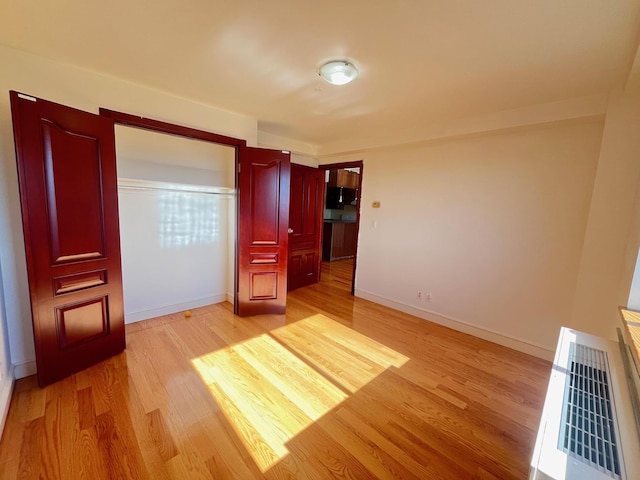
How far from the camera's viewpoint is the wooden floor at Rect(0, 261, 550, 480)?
1.41m

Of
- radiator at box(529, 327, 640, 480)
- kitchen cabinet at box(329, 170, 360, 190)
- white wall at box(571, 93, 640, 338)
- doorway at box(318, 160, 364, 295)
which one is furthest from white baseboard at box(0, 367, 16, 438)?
kitchen cabinet at box(329, 170, 360, 190)

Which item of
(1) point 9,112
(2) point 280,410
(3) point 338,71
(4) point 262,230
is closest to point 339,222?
(4) point 262,230

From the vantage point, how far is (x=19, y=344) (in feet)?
6.62

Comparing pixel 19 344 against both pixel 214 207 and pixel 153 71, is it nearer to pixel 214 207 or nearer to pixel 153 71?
pixel 214 207

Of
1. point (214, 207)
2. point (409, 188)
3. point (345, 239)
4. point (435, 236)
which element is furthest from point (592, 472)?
point (345, 239)

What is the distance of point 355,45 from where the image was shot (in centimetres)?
166

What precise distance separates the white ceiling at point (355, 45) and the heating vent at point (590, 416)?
1.69 meters

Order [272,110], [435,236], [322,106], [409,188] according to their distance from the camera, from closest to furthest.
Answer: [322,106] < [272,110] < [435,236] < [409,188]

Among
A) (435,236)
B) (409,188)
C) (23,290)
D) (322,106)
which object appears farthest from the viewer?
(409,188)

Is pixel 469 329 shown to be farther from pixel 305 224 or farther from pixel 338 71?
pixel 338 71

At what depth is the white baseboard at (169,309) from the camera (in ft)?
9.54

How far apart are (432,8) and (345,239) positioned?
5855 millimetres

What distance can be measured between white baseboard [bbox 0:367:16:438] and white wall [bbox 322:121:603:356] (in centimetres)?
368

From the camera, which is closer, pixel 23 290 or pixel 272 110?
pixel 23 290
